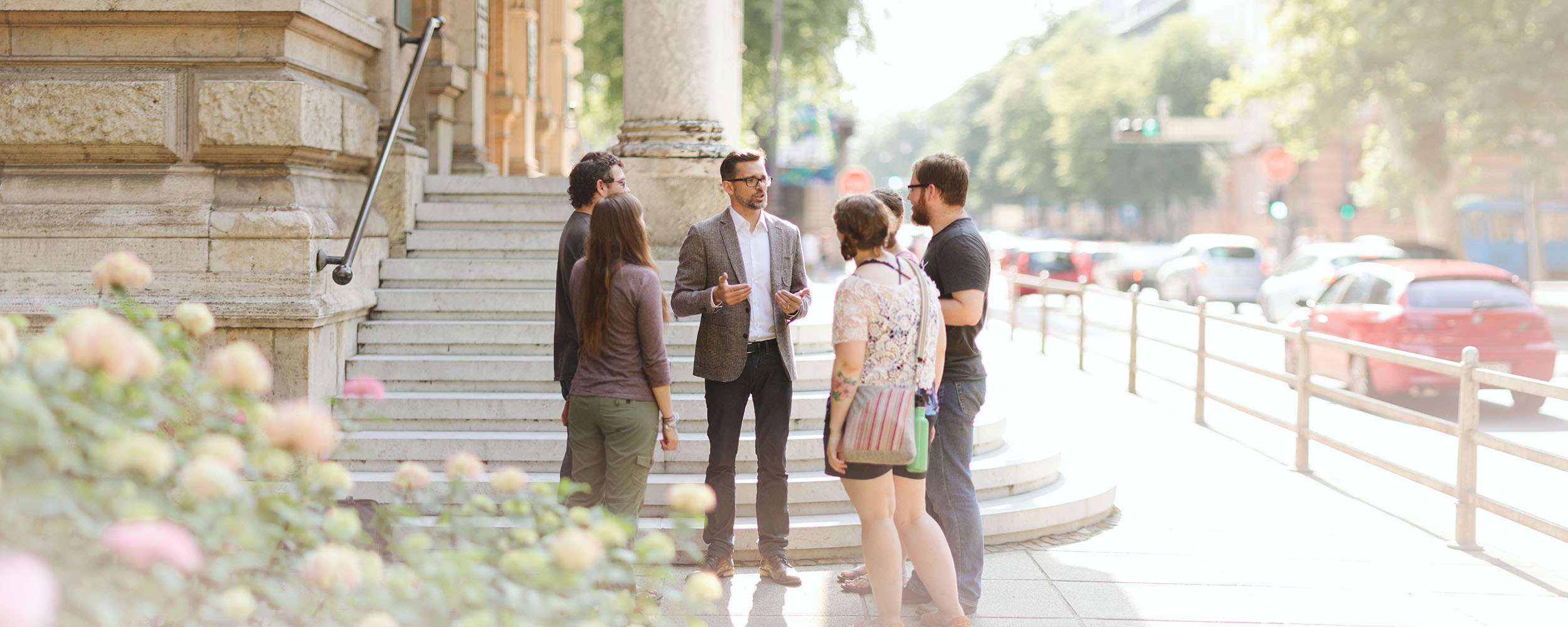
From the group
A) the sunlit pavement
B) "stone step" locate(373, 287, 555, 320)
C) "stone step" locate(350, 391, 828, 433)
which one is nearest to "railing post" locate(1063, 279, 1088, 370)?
the sunlit pavement

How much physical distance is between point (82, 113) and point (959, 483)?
4370 millimetres

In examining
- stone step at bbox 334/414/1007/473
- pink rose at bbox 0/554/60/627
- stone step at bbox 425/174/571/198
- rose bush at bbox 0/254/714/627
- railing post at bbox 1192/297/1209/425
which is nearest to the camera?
pink rose at bbox 0/554/60/627

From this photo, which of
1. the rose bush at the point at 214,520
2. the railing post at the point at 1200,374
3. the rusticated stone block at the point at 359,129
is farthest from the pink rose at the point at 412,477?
the railing post at the point at 1200,374

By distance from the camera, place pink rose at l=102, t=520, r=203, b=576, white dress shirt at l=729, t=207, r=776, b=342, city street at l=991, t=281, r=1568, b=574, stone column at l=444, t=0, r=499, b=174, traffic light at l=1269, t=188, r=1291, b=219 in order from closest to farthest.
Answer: pink rose at l=102, t=520, r=203, b=576 → white dress shirt at l=729, t=207, r=776, b=342 → city street at l=991, t=281, r=1568, b=574 → stone column at l=444, t=0, r=499, b=174 → traffic light at l=1269, t=188, r=1291, b=219

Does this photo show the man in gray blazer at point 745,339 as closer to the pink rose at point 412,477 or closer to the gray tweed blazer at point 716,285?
the gray tweed blazer at point 716,285

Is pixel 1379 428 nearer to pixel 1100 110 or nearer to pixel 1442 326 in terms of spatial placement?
pixel 1442 326

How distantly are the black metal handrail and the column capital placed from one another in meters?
1.36

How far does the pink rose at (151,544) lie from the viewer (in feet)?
5.21

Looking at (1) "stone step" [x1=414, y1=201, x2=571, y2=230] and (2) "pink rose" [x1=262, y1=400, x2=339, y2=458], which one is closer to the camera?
(2) "pink rose" [x1=262, y1=400, x2=339, y2=458]

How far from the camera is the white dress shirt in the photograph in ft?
17.2

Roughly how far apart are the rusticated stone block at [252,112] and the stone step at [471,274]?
1.45 meters

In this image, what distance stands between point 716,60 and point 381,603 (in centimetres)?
625

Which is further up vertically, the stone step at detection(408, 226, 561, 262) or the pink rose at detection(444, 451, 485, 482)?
the stone step at detection(408, 226, 561, 262)

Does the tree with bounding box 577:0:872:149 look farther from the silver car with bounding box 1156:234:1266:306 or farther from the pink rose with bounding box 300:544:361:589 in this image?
the pink rose with bounding box 300:544:361:589
